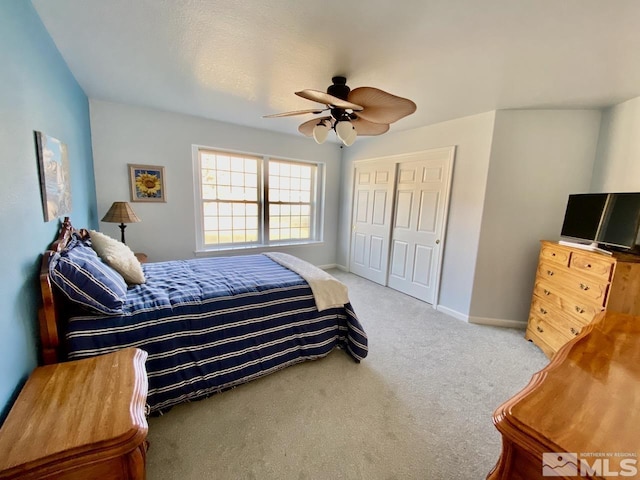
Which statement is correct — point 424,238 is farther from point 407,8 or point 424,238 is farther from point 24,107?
point 24,107

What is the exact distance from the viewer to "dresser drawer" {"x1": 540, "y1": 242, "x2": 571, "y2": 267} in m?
2.27

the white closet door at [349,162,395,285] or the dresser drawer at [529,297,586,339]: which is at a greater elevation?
the white closet door at [349,162,395,285]

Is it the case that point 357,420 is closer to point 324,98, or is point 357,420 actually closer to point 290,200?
point 324,98

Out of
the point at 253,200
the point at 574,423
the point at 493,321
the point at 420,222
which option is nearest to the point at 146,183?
the point at 253,200

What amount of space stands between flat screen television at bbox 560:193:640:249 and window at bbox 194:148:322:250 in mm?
3392

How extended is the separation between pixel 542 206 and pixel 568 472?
9.76 ft

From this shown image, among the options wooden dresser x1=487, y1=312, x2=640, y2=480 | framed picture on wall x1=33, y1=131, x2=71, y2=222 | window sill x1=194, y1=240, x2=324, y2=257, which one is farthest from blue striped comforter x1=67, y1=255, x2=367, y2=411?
wooden dresser x1=487, y1=312, x2=640, y2=480

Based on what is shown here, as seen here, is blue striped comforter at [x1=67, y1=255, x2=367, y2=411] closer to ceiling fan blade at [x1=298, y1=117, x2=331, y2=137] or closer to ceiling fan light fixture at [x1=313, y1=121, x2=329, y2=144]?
ceiling fan light fixture at [x1=313, y1=121, x2=329, y2=144]

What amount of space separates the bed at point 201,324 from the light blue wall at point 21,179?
3.4 inches

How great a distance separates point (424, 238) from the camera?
3549 mm

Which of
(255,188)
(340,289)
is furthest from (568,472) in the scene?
(255,188)

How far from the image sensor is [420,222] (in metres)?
3.59

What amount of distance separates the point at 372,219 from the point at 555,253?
2362 millimetres

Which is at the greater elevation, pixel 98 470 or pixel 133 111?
pixel 133 111
